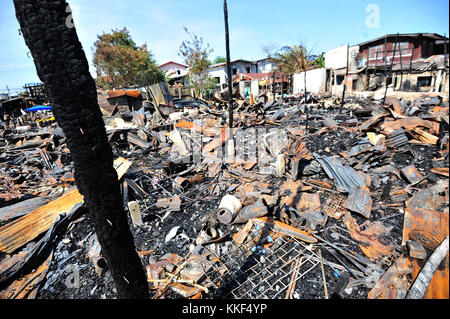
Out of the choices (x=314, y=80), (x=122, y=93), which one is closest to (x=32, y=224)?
(x=122, y=93)

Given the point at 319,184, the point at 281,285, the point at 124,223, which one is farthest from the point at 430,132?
the point at 124,223

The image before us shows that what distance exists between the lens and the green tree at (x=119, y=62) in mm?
29109

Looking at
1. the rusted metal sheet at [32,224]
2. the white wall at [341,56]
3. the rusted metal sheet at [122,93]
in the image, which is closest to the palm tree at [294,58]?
the white wall at [341,56]

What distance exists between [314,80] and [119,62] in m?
27.0

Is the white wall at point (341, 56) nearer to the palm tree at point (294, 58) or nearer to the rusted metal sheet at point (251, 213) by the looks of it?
the palm tree at point (294, 58)

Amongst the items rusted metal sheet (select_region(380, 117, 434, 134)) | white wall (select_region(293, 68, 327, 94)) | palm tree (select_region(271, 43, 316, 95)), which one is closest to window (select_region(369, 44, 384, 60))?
white wall (select_region(293, 68, 327, 94))

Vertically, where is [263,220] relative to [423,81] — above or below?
below

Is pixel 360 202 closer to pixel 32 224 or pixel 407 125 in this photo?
pixel 407 125

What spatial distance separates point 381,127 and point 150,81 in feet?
111

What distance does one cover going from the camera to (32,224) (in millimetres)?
4500

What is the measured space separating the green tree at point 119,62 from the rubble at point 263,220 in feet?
86.5

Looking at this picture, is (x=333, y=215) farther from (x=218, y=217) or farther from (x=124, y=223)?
(x=124, y=223)
